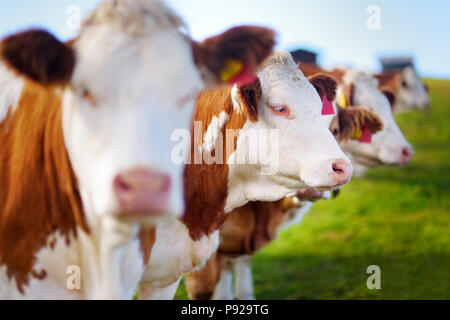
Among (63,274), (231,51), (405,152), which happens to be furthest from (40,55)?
(405,152)

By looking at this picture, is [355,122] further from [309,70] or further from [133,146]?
[133,146]

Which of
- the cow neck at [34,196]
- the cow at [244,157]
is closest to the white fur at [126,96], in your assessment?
the cow neck at [34,196]

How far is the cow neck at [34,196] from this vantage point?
7.61 feet

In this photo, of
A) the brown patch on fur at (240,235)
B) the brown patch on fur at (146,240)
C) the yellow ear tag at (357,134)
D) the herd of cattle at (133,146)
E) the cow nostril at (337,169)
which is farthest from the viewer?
the yellow ear tag at (357,134)

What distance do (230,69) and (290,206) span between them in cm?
293

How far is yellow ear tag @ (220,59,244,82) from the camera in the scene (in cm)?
243

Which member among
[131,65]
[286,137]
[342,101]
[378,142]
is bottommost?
[378,142]

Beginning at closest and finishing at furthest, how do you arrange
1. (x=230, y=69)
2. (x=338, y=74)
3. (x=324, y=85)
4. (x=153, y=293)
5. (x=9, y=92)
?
(x=230, y=69) → (x=9, y=92) → (x=153, y=293) → (x=324, y=85) → (x=338, y=74)

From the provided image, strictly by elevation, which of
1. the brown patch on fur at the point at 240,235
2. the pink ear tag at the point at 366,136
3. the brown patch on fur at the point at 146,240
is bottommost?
the brown patch on fur at the point at 240,235

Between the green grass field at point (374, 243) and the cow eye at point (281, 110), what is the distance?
10.6 feet

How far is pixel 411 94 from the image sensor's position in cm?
1312

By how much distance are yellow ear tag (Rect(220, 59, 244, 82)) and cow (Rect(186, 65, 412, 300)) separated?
72.6 inches

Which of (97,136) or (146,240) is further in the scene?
(146,240)

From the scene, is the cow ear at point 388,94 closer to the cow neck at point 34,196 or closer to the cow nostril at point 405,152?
the cow nostril at point 405,152
